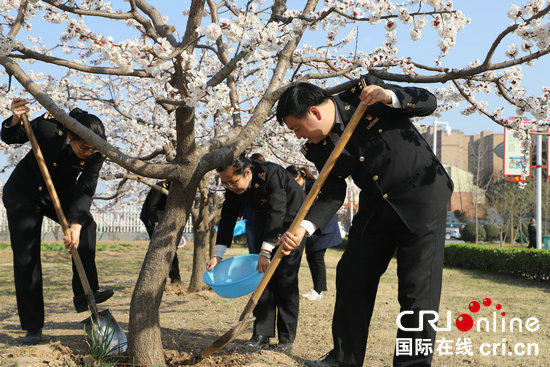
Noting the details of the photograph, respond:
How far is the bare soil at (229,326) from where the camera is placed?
354 cm

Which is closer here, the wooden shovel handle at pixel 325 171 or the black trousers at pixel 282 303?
the wooden shovel handle at pixel 325 171

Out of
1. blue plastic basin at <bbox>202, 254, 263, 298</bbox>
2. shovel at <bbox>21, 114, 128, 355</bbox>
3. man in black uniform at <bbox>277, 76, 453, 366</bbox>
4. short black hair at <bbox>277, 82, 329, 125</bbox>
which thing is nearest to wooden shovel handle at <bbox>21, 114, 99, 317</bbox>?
shovel at <bbox>21, 114, 128, 355</bbox>

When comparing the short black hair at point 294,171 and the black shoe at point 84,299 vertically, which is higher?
the short black hair at point 294,171

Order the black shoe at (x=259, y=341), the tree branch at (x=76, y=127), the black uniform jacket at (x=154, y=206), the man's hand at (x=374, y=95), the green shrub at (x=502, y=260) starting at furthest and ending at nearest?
the green shrub at (x=502, y=260) < the black uniform jacket at (x=154, y=206) < the black shoe at (x=259, y=341) < the tree branch at (x=76, y=127) < the man's hand at (x=374, y=95)

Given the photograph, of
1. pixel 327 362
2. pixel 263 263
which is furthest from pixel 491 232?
pixel 327 362

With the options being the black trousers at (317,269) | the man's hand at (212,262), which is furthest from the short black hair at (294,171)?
the man's hand at (212,262)

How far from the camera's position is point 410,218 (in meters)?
2.86

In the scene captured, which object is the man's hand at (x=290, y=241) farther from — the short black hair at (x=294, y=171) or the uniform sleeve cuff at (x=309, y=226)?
the short black hair at (x=294, y=171)

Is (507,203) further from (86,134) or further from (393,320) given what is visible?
(86,134)

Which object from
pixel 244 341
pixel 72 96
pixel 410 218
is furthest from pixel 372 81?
pixel 72 96

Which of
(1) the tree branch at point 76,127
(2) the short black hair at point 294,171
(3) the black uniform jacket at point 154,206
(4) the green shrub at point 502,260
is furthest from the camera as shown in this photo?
(4) the green shrub at point 502,260

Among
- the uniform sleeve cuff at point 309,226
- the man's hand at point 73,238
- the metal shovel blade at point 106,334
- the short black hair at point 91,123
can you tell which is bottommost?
the metal shovel blade at point 106,334

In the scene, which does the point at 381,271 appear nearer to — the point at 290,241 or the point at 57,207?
the point at 290,241

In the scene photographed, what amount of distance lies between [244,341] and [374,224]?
6.80ft
